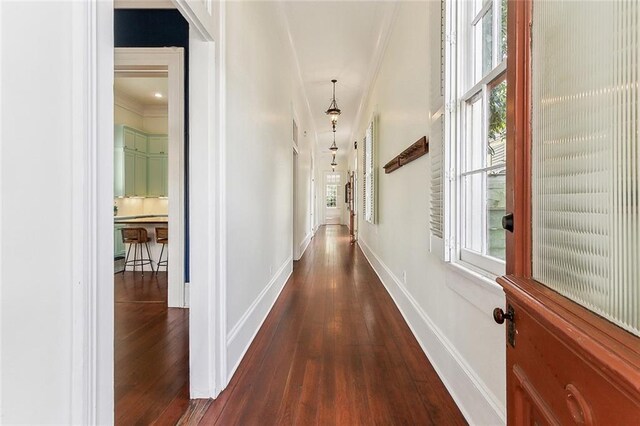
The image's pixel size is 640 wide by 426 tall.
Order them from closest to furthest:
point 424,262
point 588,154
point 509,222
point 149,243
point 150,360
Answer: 1. point 588,154
2. point 509,222
3. point 150,360
4. point 424,262
5. point 149,243

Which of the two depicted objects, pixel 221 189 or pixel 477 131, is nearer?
pixel 477 131

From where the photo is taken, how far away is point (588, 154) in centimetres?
59

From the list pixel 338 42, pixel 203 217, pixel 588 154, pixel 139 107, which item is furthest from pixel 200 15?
pixel 139 107

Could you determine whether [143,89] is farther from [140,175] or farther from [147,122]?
[140,175]

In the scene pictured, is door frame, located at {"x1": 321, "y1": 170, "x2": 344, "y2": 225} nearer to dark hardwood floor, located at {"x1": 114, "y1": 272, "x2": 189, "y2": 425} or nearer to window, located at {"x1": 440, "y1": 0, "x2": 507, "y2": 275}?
dark hardwood floor, located at {"x1": 114, "y1": 272, "x2": 189, "y2": 425}

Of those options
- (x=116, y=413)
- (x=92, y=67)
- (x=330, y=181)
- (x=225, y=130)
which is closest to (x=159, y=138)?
(x=225, y=130)

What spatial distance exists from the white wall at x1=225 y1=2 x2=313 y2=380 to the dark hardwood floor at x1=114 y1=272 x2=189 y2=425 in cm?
38

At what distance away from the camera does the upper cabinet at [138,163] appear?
5824 millimetres

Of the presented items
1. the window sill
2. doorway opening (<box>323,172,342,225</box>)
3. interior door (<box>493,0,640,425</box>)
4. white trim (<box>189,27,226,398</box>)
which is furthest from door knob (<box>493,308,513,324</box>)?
doorway opening (<box>323,172,342,225</box>)

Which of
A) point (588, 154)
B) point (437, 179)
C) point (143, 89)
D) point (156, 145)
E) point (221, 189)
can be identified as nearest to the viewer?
point (588, 154)

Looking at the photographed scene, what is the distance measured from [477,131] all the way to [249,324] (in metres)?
2.15

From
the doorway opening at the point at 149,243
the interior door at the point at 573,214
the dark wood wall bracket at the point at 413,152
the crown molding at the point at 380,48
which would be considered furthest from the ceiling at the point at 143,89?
the interior door at the point at 573,214

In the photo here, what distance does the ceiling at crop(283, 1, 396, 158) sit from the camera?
3.63 meters

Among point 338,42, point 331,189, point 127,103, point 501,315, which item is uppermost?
point 338,42
